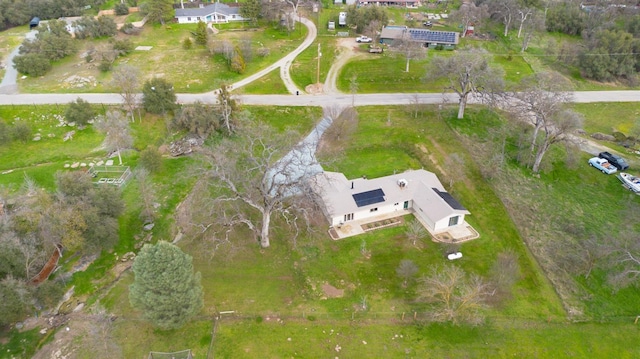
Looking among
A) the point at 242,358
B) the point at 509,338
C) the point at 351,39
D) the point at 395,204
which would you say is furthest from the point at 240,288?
the point at 351,39

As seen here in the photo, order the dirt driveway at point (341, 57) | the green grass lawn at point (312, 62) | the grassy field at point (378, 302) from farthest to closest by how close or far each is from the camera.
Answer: the green grass lawn at point (312, 62) < the dirt driveway at point (341, 57) < the grassy field at point (378, 302)

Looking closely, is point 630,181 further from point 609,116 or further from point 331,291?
point 331,291

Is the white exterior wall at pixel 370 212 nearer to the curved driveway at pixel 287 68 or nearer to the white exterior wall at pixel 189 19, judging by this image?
the curved driveway at pixel 287 68

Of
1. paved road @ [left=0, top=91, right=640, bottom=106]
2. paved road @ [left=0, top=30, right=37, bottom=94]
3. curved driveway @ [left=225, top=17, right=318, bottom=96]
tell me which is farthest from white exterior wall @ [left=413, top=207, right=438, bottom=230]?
paved road @ [left=0, top=30, right=37, bottom=94]

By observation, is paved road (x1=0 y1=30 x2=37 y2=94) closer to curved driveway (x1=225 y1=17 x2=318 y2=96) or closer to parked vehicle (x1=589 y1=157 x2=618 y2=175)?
curved driveway (x1=225 y1=17 x2=318 y2=96)

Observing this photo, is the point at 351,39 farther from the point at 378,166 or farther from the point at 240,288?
the point at 240,288

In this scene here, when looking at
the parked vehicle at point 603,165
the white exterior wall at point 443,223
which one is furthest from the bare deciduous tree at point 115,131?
the parked vehicle at point 603,165

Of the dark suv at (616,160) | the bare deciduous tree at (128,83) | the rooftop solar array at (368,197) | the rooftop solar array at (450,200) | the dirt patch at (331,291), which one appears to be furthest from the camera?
the bare deciduous tree at (128,83)
